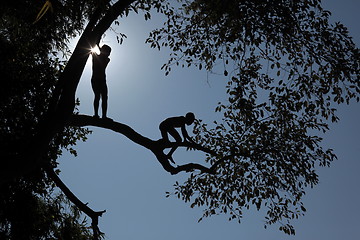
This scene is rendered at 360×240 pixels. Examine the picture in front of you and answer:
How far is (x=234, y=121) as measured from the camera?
474 inches

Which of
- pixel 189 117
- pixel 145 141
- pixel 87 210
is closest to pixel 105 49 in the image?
pixel 145 141

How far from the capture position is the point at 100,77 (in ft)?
32.7

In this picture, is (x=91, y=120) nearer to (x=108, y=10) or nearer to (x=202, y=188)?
(x=108, y=10)

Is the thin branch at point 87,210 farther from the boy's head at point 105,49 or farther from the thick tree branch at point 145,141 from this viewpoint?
the boy's head at point 105,49

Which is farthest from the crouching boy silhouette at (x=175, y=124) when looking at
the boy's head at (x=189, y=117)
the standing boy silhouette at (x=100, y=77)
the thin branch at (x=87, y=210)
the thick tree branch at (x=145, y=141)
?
the thin branch at (x=87, y=210)

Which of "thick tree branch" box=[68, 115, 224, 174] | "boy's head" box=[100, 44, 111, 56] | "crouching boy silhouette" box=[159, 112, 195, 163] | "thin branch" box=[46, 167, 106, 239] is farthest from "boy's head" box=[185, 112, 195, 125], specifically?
"thin branch" box=[46, 167, 106, 239]

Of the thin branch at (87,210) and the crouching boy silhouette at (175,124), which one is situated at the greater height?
the crouching boy silhouette at (175,124)

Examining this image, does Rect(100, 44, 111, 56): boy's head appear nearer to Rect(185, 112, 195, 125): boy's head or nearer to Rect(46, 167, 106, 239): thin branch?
Rect(185, 112, 195, 125): boy's head

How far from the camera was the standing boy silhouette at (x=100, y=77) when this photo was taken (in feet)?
31.9

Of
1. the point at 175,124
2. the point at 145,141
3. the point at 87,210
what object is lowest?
the point at 87,210

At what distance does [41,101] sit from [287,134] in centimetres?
732

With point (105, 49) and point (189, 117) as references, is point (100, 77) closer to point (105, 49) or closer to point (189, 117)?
point (105, 49)

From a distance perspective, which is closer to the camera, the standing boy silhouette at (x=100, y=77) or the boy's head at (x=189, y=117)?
the standing boy silhouette at (x=100, y=77)

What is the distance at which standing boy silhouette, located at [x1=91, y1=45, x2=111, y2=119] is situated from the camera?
383 inches
